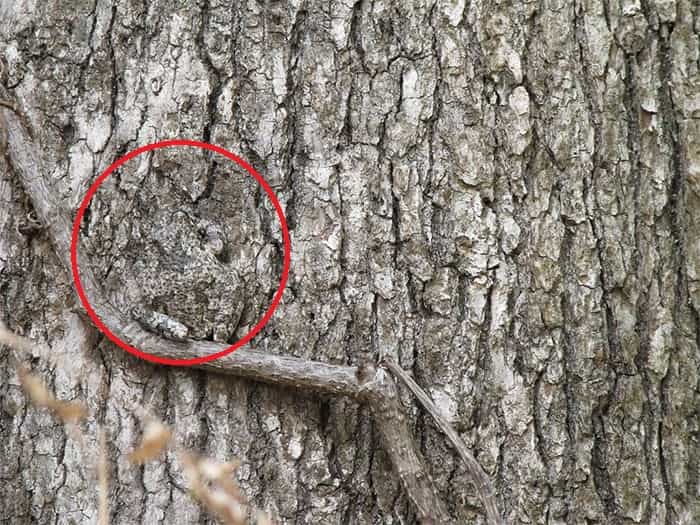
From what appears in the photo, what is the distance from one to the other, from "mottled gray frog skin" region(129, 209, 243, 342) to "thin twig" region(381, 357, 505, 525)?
295mm

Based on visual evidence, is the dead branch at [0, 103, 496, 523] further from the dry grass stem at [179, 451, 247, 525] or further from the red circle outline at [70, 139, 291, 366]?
the dry grass stem at [179, 451, 247, 525]

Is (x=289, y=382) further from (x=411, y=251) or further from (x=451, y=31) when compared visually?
(x=451, y=31)

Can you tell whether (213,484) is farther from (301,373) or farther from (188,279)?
(188,279)

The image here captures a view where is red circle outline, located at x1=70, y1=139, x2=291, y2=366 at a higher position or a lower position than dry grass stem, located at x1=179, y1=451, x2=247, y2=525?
higher

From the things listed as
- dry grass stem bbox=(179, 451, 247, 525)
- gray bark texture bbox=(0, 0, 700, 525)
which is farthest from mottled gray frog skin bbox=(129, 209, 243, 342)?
dry grass stem bbox=(179, 451, 247, 525)

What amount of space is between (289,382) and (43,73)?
2.31ft

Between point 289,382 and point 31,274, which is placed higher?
point 31,274

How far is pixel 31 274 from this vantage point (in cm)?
147

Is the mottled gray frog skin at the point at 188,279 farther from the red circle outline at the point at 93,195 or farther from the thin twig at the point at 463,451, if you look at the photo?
the thin twig at the point at 463,451

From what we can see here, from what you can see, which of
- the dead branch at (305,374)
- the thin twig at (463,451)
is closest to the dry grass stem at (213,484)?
the dead branch at (305,374)

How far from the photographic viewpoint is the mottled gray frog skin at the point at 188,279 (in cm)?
141

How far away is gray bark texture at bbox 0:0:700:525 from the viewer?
1426 mm

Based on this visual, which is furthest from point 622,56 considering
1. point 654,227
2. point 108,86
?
point 108,86

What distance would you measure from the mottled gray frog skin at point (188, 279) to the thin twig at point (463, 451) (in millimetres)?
295
